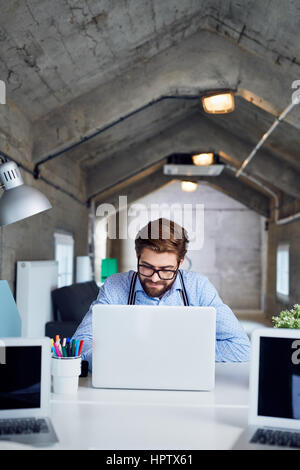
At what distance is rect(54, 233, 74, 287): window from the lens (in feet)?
21.3

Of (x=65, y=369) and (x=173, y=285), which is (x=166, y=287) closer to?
(x=173, y=285)

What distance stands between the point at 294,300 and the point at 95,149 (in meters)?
3.79

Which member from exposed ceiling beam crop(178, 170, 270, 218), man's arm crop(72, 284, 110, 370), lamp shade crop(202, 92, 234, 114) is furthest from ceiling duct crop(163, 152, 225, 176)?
man's arm crop(72, 284, 110, 370)

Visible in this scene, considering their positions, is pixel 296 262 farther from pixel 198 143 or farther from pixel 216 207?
pixel 216 207

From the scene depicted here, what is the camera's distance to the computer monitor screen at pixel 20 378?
1548 mm

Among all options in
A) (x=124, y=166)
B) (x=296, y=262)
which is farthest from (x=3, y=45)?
(x=296, y=262)

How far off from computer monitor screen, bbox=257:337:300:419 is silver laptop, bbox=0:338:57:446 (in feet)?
2.01

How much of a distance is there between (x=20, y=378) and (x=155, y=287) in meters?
1.00

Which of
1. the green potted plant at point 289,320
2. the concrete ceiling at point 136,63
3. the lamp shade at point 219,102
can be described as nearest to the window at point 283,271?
the concrete ceiling at point 136,63

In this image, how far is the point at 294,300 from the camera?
27.2 feet

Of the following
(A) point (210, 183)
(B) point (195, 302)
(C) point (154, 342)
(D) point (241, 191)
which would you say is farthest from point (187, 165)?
(C) point (154, 342)

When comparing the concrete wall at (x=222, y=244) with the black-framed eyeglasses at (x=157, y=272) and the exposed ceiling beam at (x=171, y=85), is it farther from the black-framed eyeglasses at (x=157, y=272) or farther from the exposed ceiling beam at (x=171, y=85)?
the black-framed eyeglasses at (x=157, y=272)

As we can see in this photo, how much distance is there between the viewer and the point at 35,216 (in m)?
5.18

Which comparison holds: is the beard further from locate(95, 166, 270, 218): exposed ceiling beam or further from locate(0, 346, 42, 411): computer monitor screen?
locate(95, 166, 270, 218): exposed ceiling beam
